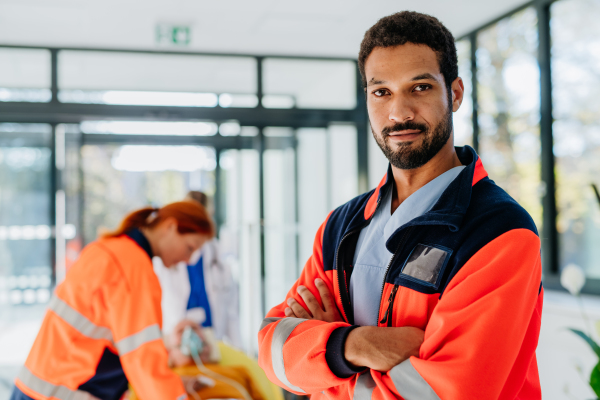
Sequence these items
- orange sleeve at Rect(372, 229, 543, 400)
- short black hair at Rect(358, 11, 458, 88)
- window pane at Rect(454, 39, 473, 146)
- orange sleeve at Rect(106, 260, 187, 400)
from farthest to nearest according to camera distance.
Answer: window pane at Rect(454, 39, 473, 146), orange sleeve at Rect(106, 260, 187, 400), short black hair at Rect(358, 11, 458, 88), orange sleeve at Rect(372, 229, 543, 400)

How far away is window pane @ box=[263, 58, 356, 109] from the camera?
4363 mm

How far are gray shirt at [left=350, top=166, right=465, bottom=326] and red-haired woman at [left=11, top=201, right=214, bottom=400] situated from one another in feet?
2.70

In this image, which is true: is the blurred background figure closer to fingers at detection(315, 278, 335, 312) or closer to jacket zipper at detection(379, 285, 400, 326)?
fingers at detection(315, 278, 335, 312)

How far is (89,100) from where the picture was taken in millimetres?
4004

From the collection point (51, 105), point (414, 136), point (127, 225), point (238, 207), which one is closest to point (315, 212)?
point (238, 207)

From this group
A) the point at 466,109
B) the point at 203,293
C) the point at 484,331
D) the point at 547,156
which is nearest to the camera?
the point at 484,331

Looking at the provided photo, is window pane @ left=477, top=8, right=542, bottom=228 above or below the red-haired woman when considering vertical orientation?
above

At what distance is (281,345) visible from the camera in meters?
1.00

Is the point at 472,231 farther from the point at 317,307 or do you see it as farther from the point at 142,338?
the point at 142,338

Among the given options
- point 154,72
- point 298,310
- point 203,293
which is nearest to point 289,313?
point 298,310

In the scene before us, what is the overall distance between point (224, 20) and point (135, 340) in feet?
8.82

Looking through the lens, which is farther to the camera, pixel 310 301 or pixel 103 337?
pixel 103 337

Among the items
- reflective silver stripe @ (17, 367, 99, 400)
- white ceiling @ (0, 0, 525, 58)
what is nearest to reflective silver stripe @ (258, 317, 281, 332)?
reflective silver stripe @ (17, 367, 99, 400)

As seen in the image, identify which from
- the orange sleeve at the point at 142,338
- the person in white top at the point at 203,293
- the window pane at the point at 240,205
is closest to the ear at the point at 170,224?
the orange sleeve at the point at 142,338
